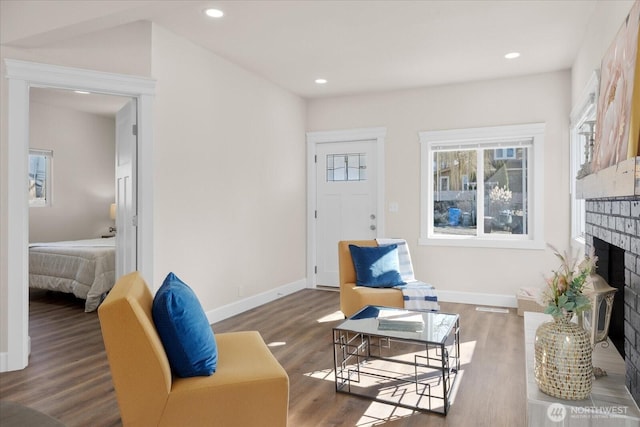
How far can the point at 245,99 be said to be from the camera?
15.8ft

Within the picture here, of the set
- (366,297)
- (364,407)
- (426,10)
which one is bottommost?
(364,407)

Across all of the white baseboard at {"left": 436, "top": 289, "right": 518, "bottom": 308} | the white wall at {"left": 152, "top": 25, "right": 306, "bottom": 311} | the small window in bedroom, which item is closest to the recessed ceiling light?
the white wall at {"left": 152, "top": 25, "right": 306, "bottom": 311}

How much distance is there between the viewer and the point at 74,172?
7.15m

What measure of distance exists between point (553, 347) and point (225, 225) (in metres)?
3.38

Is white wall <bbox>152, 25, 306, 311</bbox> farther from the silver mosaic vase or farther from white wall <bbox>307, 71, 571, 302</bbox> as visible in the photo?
the silver mosaic vase

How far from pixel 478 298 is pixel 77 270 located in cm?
478

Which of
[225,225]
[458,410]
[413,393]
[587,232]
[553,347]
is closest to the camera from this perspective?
[553,347]

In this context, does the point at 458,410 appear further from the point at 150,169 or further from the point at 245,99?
the point at 245,99

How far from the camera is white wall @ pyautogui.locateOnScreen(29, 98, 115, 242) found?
666cm

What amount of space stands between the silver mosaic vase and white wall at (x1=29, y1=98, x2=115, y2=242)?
709cm

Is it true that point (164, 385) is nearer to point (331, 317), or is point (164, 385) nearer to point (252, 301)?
point (331, 317)

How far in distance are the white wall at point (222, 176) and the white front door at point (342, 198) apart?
13.8 inches

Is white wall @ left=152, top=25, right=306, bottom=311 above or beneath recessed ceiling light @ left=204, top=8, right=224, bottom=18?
beneath

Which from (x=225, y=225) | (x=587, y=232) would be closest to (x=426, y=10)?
(x=587, y=232)
